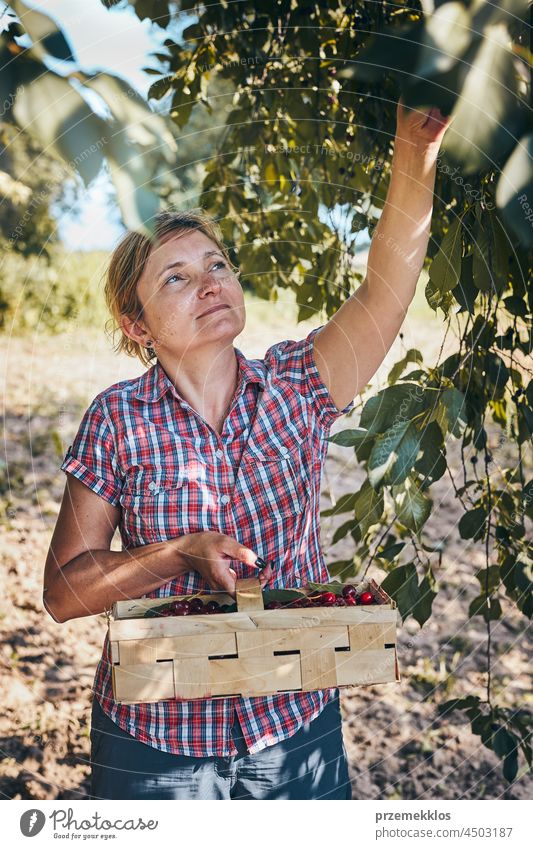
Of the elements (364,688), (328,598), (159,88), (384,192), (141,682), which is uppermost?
(159,88)

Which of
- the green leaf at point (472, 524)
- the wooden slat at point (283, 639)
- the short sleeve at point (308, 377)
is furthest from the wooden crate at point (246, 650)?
the green leaf at point (472, 524)

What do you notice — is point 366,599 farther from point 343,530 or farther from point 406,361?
point 343,530

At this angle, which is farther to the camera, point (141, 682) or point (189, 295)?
point (189, 295)

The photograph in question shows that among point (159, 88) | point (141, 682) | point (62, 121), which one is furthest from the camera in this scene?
point (159, 88)

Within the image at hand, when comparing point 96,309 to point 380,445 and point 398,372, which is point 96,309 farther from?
point 380,445

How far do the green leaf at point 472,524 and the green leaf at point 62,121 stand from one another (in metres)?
1.13

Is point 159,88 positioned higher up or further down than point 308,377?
higher up

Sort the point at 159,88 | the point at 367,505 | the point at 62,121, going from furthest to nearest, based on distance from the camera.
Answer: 1. the point at 159,88
2. the point at 367,505
3. the point at 62,121

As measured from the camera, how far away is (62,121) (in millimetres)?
582

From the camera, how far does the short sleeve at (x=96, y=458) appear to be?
1.30 meters

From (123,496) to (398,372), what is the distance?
0.62 metres

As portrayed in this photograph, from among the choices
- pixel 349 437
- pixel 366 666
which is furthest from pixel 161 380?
pixel 366 666

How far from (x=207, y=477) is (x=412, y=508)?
0.33 metres
